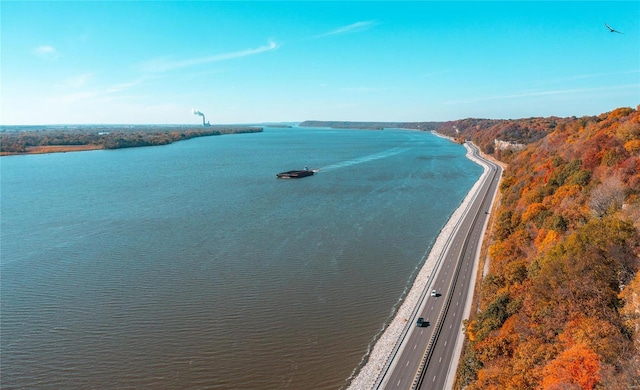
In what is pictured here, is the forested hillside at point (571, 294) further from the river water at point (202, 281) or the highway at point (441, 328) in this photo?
the river water at point (202, 281)

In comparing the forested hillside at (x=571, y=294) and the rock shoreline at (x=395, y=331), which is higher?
the forested hillside at (x=571, y=294)

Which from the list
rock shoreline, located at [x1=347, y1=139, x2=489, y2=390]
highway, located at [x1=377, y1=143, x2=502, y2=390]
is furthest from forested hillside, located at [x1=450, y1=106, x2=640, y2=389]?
rock shoreline, located at [x1=347, y1=139, x2=489, y2=390]

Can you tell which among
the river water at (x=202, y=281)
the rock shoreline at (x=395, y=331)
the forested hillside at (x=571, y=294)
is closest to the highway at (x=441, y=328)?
the rock shoreline at (x=395, y=331)

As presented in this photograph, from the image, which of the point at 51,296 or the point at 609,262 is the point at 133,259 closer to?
the point at 51,296

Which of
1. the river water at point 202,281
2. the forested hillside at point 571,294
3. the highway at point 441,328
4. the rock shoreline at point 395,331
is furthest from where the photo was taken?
the river water at point 202,281

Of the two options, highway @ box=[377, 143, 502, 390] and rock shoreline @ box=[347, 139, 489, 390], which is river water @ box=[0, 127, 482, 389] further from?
highway @ box=[377, 143, 502, 390]

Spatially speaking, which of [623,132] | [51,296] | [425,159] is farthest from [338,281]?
[425,159]
